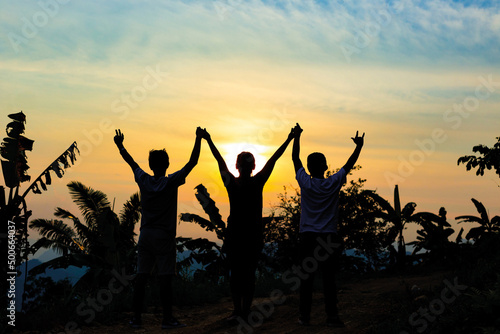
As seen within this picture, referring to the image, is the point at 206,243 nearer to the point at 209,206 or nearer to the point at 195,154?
the point at 209,206

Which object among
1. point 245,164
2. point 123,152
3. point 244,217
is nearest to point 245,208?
point 244,217

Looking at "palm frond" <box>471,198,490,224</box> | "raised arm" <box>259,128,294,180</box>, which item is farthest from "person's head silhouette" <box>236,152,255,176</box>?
"palm frond" <box>471,198,490,224</box>

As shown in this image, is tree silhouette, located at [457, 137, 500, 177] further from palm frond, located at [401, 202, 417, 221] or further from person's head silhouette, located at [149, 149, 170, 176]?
person's head silhouette, located at [149, 149, 170, 176]

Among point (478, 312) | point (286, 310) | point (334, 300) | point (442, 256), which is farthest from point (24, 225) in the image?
point (442, 256)

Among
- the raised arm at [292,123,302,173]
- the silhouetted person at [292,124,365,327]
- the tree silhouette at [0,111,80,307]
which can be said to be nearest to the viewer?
the silhouetted person at [292,124,365,327]

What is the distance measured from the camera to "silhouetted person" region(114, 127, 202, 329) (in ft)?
19.2

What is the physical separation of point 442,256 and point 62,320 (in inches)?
674

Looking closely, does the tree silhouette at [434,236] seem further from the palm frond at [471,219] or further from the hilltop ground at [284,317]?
the hilltop ground at [284,317]

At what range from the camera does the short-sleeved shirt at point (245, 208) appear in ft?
19.2

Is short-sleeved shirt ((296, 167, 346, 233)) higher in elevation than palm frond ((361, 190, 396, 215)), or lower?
lower

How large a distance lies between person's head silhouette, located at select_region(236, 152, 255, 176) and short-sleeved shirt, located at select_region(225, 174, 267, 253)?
0.29 feet

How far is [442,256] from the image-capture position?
2067cm

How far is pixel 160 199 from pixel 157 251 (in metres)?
0.61

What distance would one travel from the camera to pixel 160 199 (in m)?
5.85
